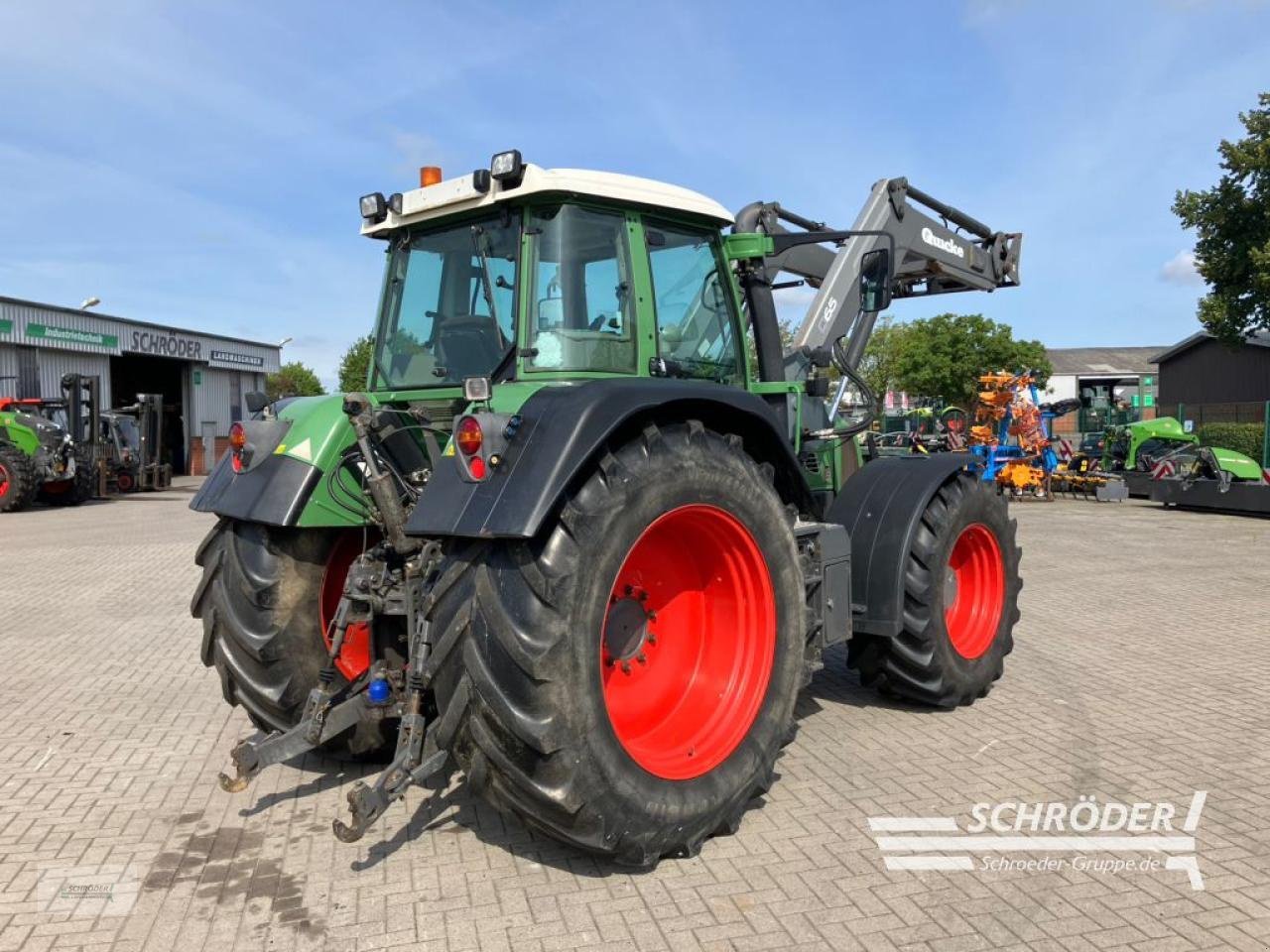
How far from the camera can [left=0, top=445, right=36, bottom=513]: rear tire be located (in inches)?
704

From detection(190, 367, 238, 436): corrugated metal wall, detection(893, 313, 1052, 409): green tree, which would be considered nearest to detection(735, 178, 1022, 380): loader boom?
detection(190, 367, 238, 436): corrugated metal wall

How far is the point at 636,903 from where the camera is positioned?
313cm

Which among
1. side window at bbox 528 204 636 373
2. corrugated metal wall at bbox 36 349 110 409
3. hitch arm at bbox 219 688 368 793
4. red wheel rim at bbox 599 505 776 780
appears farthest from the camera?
corrugated metal wall at bbox 36 349 110 409

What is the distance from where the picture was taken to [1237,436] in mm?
24797

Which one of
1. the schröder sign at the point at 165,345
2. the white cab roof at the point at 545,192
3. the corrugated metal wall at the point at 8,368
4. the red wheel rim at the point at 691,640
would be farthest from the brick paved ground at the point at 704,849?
the schröder sign at the point at 165,345

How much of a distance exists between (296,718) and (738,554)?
6.32 ft

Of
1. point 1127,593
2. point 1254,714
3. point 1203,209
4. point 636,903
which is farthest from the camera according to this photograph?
point 1203,209

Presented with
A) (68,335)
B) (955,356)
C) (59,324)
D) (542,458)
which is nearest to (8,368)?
(59,324)

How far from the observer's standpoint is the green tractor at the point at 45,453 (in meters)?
18.0

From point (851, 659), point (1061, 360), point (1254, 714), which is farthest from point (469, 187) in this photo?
point (1061, 360)

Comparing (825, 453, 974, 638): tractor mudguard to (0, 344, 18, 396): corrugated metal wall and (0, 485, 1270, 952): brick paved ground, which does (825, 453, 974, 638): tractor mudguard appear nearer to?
(0, 485, 1270, 952): brick paved ground

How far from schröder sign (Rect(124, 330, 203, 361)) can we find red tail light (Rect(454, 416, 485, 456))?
3165 cm

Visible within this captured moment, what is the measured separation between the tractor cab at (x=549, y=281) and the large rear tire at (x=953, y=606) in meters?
1.41

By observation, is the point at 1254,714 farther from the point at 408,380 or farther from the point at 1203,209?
the point at 1203,209
